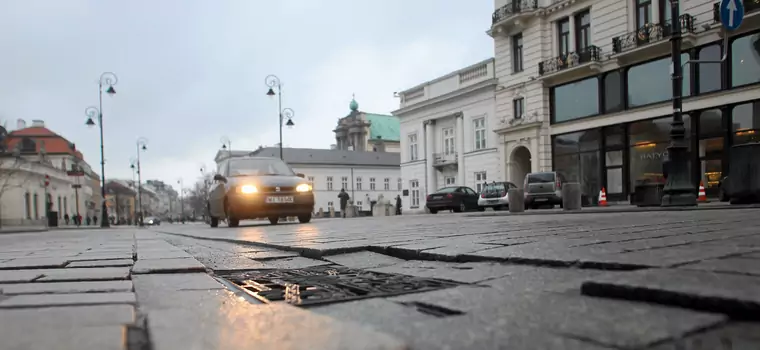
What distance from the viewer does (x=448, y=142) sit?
3944cm

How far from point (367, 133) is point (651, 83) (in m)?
70.3

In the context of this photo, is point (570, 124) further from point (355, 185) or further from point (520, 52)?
point (355, 185)

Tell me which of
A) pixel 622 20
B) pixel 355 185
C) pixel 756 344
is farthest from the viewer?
pixel 355 185

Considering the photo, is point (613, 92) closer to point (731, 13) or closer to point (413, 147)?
point (731, 13)

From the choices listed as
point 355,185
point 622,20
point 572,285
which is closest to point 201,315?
point 572,285

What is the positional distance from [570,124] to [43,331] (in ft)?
98.7

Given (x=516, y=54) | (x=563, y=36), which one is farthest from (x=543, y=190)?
(x=516, y=54)

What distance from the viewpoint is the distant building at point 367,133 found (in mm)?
92375

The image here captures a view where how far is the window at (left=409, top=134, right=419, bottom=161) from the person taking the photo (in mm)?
42662

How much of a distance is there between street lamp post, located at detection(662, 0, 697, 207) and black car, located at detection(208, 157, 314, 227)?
28.4ft

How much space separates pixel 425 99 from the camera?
40688 mm

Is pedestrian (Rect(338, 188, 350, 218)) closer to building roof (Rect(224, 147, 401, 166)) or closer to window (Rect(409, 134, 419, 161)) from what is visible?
window (Rect(409, 134, 419, 161))

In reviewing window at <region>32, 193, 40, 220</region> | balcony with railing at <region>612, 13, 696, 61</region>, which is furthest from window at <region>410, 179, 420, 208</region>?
window at <region>32, 193, 40, 220</region>

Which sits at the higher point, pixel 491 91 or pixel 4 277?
pixel 491 91
